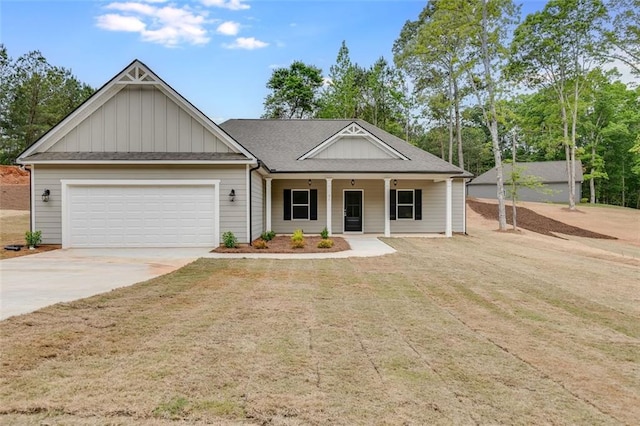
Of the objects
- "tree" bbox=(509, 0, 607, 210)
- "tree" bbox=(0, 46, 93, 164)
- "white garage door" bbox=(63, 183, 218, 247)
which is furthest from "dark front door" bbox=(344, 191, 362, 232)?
"tree" bbox=(0, 46, 93, 164)

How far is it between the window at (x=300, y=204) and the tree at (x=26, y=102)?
27.8m

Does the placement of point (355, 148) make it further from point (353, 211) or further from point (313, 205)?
point (313, 205)

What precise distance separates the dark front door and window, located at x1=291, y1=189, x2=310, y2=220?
1764 millimetres

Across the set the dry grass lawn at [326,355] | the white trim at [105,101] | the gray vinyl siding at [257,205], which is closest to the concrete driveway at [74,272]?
the dry grass lawn at [326,355]

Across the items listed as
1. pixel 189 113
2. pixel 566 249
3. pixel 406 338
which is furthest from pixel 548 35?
pixel 406 338

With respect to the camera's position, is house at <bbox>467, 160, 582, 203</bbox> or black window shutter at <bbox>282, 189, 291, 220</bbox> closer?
black window shutter at <bbox>282, 189, 291, 220</bbox>

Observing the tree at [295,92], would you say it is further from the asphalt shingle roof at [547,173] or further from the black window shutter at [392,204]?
the black window shutter at [392,204]

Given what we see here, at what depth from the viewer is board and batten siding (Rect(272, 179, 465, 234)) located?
16.7m

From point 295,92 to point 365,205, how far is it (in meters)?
21.0

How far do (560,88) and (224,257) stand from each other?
1146 inches

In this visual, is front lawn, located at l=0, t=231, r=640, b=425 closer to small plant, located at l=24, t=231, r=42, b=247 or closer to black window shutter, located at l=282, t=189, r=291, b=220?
small plant, located at l=24, t=231, r=42, b=247

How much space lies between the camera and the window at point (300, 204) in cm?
1683

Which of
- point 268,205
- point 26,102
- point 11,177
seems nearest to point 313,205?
point 268,205

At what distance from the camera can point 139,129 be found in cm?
1216
